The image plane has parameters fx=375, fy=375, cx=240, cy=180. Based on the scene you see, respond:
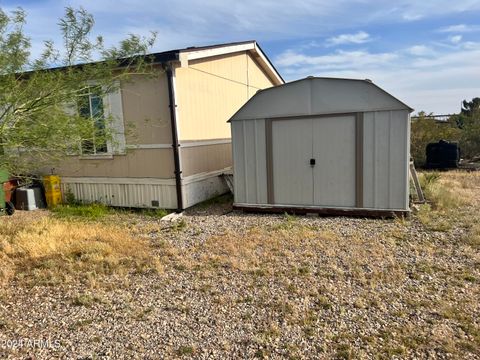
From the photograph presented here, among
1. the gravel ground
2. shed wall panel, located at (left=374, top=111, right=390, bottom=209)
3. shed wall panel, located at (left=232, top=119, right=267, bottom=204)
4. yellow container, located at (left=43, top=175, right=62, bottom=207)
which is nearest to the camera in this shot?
the gravel ground

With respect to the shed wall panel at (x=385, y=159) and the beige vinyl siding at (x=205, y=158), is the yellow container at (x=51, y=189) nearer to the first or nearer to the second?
the beige vinyl siding at (x=205, y=158)

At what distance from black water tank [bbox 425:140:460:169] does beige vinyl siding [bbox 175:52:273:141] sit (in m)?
7.47

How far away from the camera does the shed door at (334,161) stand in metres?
6.85

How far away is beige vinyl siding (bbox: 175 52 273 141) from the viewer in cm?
816

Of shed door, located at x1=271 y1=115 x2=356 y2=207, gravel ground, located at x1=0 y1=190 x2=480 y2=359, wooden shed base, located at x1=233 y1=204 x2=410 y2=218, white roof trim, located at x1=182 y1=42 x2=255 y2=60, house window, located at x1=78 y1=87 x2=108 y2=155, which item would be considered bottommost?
gravel ground, located at x1=0 y1=190 x2=480 y2=359

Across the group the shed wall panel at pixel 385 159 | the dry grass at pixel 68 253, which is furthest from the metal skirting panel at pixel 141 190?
the shed wall panel at pixel 385 159

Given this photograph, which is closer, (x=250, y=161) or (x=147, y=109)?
(x=250, y=161)

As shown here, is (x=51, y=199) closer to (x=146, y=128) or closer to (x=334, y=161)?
(x=146, y=128)

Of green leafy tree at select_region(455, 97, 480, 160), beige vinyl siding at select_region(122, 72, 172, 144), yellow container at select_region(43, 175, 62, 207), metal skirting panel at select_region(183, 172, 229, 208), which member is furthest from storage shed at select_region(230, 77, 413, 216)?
green leafy tree at select_region(455, 97, 480, 160)

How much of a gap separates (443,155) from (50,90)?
44.7 feet

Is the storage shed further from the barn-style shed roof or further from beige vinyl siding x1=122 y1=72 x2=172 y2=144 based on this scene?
beige vinyl siding x1=122 y1=72 x2=172 y2=144

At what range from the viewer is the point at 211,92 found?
9484 millimetres

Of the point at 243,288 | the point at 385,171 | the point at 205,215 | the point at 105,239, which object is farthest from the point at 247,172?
the point at 243,288

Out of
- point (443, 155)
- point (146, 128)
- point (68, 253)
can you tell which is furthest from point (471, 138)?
point (68, 253)
